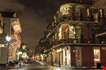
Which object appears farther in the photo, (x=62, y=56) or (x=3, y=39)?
(x=62, y=56)

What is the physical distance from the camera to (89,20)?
2185 inches

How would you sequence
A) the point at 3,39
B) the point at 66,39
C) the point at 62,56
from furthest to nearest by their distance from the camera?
the point at 62,56, the point at 66,39, the point at 3,39

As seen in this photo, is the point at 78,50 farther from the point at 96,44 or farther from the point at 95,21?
the point at 95,21

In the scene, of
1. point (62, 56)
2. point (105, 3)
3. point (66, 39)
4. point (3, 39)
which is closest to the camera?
point (105, 3)

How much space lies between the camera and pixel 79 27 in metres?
55.2

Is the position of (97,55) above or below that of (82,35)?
below

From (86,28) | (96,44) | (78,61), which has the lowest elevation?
(78,61)

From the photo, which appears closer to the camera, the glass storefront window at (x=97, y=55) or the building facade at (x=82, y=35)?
the building facade at (x=82, y=35)

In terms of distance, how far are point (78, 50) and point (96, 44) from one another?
393 centimetres

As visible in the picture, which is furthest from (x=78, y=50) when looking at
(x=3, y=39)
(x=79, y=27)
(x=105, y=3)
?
(x=105, y=3)

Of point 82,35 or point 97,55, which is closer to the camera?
point 97,55

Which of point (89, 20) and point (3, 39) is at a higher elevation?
point (89, 20)

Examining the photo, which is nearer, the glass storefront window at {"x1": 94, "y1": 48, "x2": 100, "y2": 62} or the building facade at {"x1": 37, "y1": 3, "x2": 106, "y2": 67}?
the building facade at {"x1": 37, "y1": 3, "x2": 106, "y2": 67}

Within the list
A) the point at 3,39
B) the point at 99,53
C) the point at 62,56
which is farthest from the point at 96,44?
the point at 3,39
